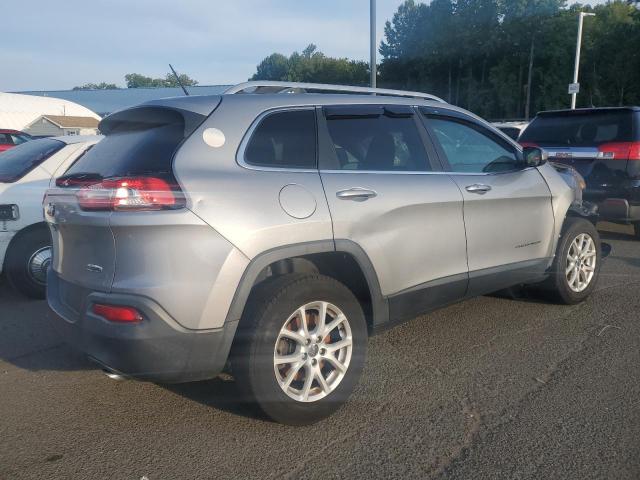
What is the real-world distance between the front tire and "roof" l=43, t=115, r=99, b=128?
155 feet

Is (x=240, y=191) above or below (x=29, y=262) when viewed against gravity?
above

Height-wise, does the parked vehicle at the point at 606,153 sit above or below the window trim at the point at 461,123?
below

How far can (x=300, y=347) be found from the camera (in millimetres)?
3223

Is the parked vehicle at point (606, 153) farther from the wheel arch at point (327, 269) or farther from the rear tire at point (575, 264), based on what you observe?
the wheel arch at point (327, 269)

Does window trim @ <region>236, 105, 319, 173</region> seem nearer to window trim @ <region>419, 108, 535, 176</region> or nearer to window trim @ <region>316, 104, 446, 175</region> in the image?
window trim @ <region>316, 104, 446, 175</region>

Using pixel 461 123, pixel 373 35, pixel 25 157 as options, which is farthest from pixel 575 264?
pixel 373 35

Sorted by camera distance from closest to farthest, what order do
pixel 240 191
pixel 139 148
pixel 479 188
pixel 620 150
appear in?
pixel 240 191 → pixel 139 148 → pixel 479 188 → pixel 620 150

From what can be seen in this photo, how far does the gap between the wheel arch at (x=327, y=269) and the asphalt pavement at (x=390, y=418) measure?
58 cm

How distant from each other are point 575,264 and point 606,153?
116 inches

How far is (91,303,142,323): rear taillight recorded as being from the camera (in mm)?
2828

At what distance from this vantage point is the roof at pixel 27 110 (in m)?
48.0

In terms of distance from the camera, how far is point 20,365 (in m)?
4.20

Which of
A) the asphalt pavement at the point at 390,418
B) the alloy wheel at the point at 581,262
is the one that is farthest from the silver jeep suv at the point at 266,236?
the alloy wheel at the point at 581,262

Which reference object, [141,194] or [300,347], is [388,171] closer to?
[300,347]
